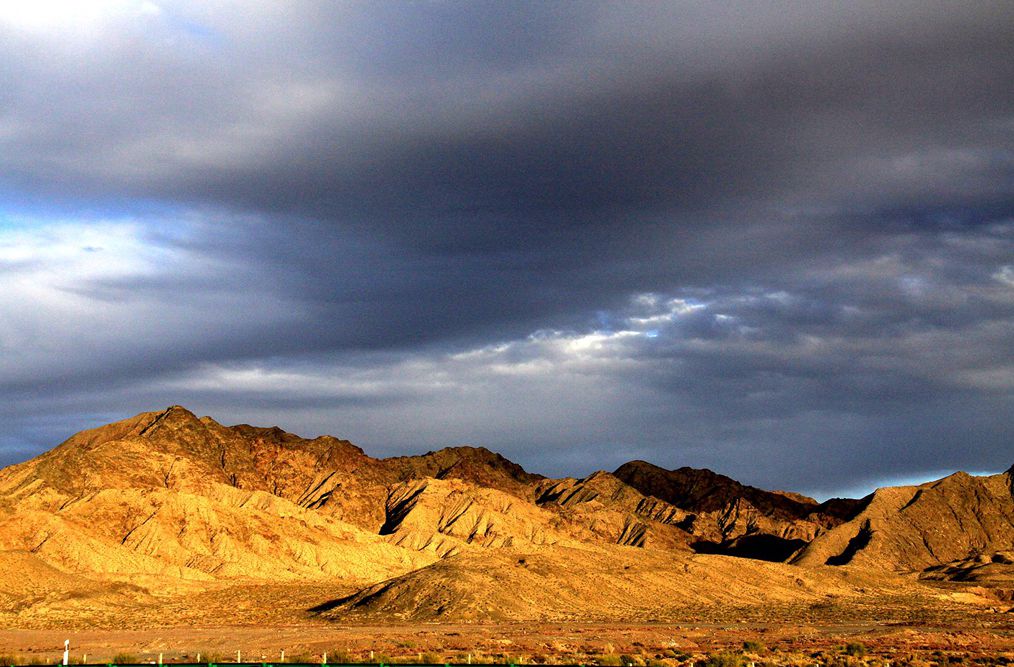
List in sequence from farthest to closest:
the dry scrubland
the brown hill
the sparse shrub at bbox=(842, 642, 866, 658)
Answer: the brown hill → the dry scrubland → the sparse shrub at bbox=(842, 642, 866, 658)

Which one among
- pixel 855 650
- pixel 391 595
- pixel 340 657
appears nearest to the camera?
pixel 340 657

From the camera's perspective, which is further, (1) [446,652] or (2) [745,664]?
(1) [446,652]

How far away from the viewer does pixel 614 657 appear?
56500mm

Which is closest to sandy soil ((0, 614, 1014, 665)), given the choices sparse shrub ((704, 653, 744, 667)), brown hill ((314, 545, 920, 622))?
sparse shrub ((704, 653, 744, 667))

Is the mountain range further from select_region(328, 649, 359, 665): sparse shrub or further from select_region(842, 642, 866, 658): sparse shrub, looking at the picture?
select_region(842, 642, 866, 658): sparse shrub

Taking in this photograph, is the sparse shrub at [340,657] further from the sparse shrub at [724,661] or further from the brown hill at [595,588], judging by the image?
the brown hill at [595,588]

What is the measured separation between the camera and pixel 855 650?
62.3 m

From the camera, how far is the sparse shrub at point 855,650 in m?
60.7

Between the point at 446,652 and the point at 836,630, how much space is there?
128ft

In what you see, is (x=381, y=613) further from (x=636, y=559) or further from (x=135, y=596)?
(x=636, y=559)

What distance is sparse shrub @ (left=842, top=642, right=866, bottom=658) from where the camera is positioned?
60.7 m

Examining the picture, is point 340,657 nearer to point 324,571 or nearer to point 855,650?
point 855,650

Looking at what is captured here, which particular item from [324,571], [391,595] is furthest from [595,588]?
[324,571]

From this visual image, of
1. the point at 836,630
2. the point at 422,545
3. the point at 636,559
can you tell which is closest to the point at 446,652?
the point at 836,630
